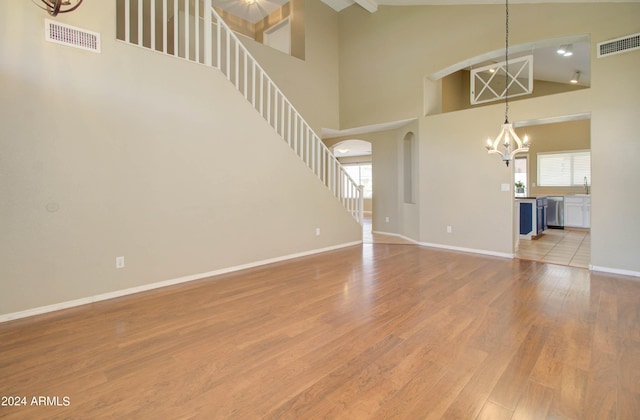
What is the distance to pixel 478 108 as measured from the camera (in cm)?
523

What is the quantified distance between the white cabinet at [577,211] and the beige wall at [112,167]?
797cm

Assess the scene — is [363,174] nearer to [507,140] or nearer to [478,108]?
[478,108]

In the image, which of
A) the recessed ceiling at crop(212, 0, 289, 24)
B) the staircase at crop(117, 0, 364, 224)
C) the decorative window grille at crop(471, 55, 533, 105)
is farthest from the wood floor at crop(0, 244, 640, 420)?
the recessed ceiling at crop(212, 0, 289, 24)

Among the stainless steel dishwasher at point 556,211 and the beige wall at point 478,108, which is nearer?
the beige wall at point 478,108

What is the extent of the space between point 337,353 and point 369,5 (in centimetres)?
652

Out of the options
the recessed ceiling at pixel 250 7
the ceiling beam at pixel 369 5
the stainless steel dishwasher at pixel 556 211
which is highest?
the recessed ceiling at pixel 250 7

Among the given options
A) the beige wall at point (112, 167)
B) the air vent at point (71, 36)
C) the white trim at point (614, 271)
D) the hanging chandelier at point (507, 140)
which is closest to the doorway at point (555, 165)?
the white trim at point (614, 271)

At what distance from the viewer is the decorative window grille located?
5078mm

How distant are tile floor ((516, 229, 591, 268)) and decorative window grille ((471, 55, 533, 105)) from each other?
8.96 feet

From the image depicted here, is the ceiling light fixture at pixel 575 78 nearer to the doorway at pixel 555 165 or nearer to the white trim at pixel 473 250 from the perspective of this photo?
the doorway at pixel 555 165

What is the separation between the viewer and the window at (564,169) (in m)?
7.85

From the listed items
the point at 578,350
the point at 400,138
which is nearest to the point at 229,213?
the point at 578,350

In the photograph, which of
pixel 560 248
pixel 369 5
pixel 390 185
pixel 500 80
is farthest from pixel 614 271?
pixel 369 5

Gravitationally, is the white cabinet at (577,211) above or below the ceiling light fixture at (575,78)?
below
